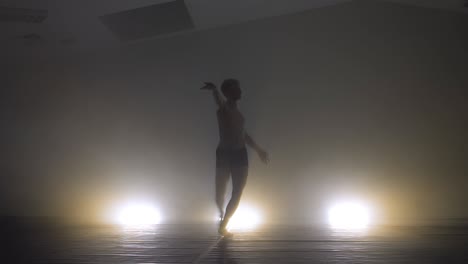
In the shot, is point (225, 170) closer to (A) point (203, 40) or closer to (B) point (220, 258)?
(B) point (220, 258)

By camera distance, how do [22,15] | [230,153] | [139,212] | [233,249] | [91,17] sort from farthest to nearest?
[139,212], [91,17], [22,15], [230,153], [233,249]

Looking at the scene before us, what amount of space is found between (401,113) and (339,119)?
24.2 inches

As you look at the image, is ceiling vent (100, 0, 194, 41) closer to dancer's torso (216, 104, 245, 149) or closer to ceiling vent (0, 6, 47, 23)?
ceiling vent (0, 6, 47, 23)

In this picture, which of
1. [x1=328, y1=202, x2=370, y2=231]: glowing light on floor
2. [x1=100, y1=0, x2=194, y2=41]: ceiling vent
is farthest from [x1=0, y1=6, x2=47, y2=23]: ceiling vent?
[x1=328, y1=202, x2=370, y2=231]: glowing light on floor

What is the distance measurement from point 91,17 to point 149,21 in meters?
0.54

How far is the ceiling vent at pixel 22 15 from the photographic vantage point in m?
2.97

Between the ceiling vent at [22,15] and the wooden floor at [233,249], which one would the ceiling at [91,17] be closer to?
the ceiling vent at [22,15]

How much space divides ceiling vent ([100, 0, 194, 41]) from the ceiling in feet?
0.23

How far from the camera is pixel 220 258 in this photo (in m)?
1.40

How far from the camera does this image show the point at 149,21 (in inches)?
141

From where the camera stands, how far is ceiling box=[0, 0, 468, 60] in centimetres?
308

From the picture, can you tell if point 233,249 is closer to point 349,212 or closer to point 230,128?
point 230,128

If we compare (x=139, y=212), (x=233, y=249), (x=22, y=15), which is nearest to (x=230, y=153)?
(x=233, y=249)

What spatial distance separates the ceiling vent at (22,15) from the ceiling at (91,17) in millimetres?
57
